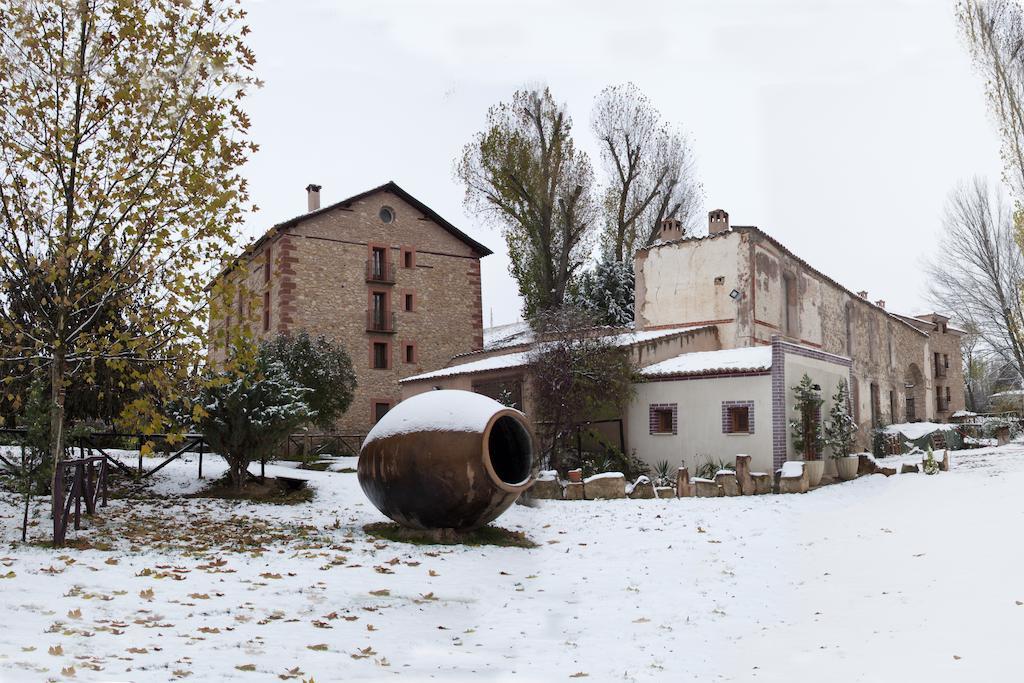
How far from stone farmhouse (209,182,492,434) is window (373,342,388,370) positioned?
0.04 m

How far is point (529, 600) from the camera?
8586 millimetres

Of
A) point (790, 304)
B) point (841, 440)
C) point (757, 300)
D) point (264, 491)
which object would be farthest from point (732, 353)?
point (264, 491)

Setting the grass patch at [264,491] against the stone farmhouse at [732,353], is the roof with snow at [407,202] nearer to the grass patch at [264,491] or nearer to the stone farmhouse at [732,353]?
the stone farmhouse at [732,353]

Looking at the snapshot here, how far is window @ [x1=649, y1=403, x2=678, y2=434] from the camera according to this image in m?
19.7

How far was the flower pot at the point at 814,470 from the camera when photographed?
56.8 ft

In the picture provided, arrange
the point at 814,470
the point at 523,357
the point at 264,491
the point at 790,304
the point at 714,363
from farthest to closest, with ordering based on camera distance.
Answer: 1. the point at 790,304
2. the point at 523,357
3. the point at 714,363
4. the point at 814,470
5. the point at 264,491

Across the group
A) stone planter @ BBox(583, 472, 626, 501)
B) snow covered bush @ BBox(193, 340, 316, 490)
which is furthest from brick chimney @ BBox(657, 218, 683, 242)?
snow covered bush @ BBox(193, 340, 316, 490)

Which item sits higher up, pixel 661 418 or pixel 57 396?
pixel 57 396

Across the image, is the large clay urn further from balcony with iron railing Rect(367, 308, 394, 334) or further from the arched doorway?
the arched doorway

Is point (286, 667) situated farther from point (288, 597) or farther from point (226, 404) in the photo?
point (226, 404)

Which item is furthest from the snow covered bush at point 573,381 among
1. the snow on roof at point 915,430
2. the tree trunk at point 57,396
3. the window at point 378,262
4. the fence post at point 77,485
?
the window at point 378,262

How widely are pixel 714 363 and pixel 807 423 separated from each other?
2.49m

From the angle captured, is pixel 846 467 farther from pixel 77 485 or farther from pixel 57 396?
pixel 57 396

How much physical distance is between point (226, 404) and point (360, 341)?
53.5 feet
